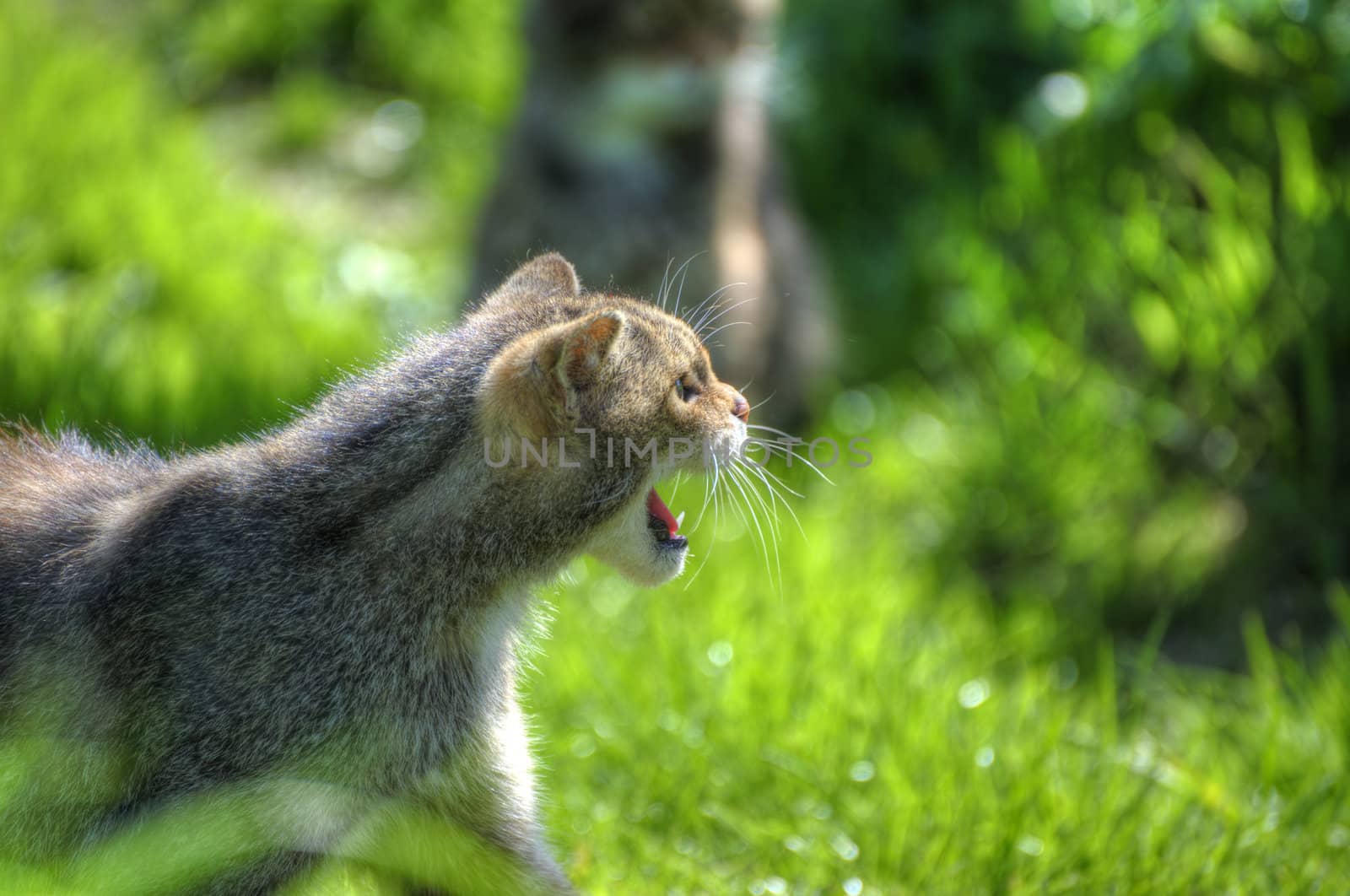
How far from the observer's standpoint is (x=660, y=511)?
9.37 ft

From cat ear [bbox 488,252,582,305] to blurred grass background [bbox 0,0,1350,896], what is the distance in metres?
0.81

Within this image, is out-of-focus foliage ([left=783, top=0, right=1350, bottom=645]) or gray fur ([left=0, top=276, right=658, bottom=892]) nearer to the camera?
gray fur ([left=0, top=276, right=658, bottom=892])

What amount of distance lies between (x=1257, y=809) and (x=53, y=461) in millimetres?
3005

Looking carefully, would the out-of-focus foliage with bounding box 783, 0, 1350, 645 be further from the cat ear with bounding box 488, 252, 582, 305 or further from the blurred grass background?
the cat ear with bounding box 488, 252, 582, 305

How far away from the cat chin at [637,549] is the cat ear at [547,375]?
0.26m

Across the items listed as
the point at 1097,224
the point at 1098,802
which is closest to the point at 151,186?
the point at 1097,224

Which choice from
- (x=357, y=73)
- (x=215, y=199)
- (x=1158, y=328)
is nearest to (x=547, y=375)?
(x=1158, y=328)

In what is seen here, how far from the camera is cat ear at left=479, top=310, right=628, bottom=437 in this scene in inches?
98.0

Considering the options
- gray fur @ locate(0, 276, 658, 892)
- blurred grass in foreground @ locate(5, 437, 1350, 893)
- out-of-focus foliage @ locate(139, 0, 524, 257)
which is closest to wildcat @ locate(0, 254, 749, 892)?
gray fur @ locate(0, 276, 658, 892)

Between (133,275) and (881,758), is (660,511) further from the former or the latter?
(133,275)

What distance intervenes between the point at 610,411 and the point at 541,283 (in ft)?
1.74

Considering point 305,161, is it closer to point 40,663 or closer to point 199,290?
point 199,290

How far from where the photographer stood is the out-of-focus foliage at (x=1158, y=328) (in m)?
4.86

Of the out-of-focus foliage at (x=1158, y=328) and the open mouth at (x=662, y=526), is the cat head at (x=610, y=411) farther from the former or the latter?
the out-of-focus foliage at (x=1158, y=328)
